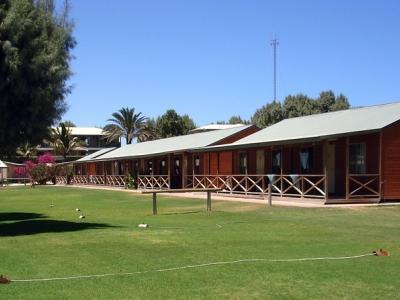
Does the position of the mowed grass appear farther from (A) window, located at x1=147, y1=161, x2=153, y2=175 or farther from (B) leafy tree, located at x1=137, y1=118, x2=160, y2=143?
(B) leafy tree, located at x1=137, y1=118, x2=160, y2=143

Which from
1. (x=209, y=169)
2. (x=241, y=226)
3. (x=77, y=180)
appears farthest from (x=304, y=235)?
(x=77, y=180)

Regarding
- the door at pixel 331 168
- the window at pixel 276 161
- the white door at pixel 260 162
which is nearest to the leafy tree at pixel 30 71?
the door at pixel 331 168

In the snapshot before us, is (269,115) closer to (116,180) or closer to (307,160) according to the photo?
(116,180)

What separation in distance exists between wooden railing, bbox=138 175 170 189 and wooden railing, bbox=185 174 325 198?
433 cm

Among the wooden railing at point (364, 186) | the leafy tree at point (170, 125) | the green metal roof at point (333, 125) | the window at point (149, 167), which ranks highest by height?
the leafy tree at point (170, 125)

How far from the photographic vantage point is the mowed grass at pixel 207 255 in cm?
762

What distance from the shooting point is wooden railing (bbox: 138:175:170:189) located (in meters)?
41.2

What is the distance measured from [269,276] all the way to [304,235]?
17.0 feet

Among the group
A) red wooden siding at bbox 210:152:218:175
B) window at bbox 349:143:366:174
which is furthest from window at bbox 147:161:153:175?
window at bbox 349:143:366:174

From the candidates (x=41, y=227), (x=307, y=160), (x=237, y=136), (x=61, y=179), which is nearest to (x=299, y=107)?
(x=61, y=179)

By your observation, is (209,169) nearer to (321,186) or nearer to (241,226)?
(321,186)

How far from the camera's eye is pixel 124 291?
7.59 metres

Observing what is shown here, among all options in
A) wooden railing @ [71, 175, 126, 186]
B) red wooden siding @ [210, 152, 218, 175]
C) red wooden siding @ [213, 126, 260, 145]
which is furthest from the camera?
wooden railing @ [71, 175, 126, 186]

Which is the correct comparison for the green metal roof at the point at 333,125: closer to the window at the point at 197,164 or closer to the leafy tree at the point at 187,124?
the window at the point at 197,164
